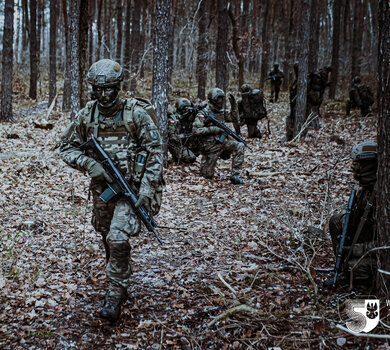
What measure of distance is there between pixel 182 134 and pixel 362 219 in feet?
20.7

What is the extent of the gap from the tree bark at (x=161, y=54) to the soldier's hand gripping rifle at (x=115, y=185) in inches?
193

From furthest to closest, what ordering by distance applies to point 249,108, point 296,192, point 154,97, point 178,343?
point 249,108 → point 154,97 → point 296,192 → point 178,343

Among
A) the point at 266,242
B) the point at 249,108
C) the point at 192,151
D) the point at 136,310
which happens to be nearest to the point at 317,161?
the point at 192,151

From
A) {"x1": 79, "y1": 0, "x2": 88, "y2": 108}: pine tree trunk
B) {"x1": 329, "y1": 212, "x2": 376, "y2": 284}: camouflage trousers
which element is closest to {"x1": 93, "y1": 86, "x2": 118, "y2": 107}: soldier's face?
{"x1": 329, "y1": 212, "x2": 376, "y2": 284}: camouflage trousers

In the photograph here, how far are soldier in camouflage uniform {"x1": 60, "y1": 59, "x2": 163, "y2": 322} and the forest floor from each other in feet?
1.58

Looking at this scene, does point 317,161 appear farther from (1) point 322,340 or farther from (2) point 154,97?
(1) point 322,340

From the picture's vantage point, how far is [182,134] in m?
9.31

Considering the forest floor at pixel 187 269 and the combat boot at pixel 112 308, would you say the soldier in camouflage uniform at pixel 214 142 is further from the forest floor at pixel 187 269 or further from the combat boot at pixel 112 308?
the combat boot at pixel 112 308

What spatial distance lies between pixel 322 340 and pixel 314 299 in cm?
67

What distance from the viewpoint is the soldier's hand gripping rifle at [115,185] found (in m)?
3.52

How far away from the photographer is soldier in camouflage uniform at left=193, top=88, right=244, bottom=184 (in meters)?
8.30

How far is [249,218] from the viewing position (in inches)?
241

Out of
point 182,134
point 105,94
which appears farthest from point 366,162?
point 182,134

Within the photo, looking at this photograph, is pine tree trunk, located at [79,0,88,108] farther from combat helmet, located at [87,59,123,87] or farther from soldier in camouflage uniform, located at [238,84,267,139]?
combat helmet, located at [87,59,123,87]
